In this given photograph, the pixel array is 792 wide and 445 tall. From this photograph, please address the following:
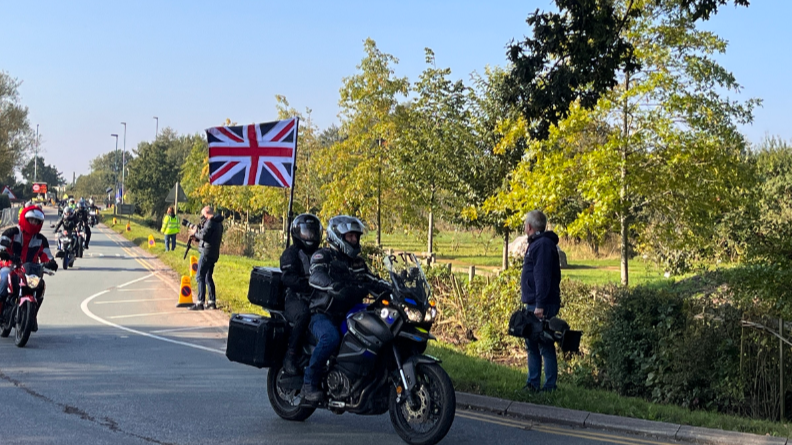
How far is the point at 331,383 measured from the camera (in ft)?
22.3

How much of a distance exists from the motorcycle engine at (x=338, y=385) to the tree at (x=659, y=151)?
32.6ft

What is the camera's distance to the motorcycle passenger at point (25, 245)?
36.2 ft

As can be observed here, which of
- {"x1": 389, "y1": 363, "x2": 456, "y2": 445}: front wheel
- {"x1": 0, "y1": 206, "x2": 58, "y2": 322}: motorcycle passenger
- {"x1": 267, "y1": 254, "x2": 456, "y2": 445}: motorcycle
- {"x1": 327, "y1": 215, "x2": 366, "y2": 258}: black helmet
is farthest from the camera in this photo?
{"x1": 0, "y1": 206, "x2": 58, "y2": 322}: motorcycle passenger

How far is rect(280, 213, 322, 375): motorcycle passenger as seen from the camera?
278 inches

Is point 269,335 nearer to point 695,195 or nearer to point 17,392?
point 17,392

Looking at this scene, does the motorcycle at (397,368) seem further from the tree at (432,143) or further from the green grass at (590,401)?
the tree at (432,143)

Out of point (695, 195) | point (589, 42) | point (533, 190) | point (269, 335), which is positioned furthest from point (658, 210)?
point (269, 335)

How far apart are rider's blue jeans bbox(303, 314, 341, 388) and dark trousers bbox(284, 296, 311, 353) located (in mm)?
126

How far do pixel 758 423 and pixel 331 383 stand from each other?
3.74m

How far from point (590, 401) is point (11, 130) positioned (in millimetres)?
67105

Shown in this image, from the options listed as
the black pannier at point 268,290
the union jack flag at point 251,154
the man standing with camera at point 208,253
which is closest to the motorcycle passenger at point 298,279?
the black pannier at point 268,290

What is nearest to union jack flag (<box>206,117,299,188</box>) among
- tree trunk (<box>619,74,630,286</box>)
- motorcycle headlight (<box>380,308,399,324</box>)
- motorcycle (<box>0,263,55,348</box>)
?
motorcycle (<box>0,263,55,348</box>)

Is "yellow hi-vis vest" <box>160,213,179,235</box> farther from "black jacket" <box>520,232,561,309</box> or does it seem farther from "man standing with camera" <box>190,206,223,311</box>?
"black jacket" <box>520,232,561,309</box>

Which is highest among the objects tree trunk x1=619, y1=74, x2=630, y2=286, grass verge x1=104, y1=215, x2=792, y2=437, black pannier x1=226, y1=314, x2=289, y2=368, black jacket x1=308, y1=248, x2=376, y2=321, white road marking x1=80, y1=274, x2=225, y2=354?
tree trunk x1=619, y1=74, x2=630, y2=286
